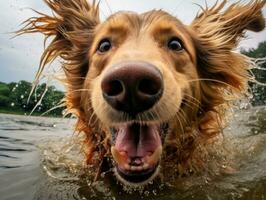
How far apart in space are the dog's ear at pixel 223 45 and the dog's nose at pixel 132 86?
211cm

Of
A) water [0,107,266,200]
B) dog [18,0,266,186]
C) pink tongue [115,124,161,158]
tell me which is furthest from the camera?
water [0,107,266,200]

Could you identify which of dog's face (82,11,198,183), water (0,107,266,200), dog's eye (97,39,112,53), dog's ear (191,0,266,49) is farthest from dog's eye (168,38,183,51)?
water (0,107,266,200)

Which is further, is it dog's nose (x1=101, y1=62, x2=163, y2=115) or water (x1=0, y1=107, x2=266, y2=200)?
water (x1=0, y1=107, x2=266, y2=200)

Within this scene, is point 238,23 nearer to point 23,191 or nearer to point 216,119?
point 216,119

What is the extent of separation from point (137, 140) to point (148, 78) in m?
0.86

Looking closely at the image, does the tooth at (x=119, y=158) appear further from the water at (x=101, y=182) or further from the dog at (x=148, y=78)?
the water at (x=101, y=182)

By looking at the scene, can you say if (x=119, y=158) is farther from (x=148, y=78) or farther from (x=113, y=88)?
(x=148, y=78)

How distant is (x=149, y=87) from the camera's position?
11.8 ft

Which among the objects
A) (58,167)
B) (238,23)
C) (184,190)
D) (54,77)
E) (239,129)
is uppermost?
(238,23)

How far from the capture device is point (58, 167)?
630 cm

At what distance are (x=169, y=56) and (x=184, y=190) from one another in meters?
1.47

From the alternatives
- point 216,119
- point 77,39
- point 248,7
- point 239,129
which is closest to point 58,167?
point 77,39

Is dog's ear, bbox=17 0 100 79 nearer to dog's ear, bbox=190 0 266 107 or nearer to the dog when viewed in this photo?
the dog

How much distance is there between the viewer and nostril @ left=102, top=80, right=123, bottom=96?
348cm
